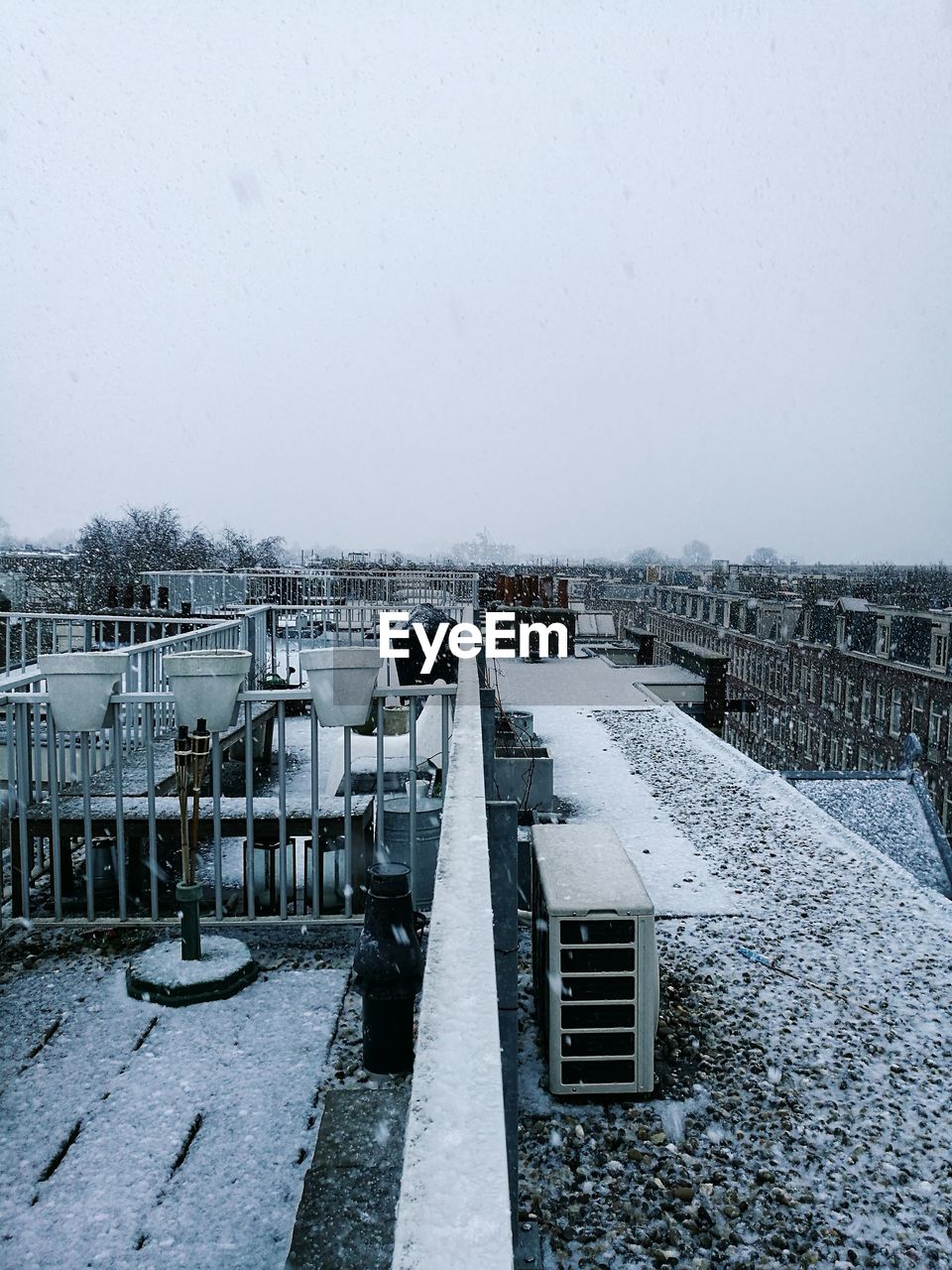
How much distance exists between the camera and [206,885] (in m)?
5.95

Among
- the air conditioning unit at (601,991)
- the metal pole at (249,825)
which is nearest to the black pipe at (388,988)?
the air conditioning unit at (601,991)

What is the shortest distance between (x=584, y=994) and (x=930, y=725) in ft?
138

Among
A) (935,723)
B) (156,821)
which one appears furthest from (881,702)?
(156,821)

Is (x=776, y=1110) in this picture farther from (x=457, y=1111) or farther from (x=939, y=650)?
(x=939, y=650)

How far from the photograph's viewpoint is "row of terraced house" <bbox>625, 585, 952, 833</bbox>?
40656mm

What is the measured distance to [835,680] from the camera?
51406 mm

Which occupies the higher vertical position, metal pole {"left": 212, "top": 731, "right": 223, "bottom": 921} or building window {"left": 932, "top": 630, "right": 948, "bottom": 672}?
metal pole {"left": 212, "top": 731, "right": 223, "bottom": 921}

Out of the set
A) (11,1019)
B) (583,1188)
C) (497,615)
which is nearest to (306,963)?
(11,1019)

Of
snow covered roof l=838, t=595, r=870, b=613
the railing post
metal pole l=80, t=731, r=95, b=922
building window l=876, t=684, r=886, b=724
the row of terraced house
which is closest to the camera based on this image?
the railing post

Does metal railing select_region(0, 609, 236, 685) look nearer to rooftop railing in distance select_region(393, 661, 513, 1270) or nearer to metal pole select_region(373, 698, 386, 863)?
metal pole select_region(373, 698, 386, 863)

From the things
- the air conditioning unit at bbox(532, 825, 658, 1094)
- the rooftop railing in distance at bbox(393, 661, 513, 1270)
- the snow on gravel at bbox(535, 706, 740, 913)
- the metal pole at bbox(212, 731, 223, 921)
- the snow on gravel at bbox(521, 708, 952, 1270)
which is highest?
the rooftop railing in distance at bbox(393, 661, 513, 1270)


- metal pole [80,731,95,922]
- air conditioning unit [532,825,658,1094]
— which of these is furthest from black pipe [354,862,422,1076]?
metal pole [80,731,95,922]

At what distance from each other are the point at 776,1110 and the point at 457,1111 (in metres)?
3.59

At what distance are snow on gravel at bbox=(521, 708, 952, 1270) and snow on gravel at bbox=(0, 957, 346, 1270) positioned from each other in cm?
107
